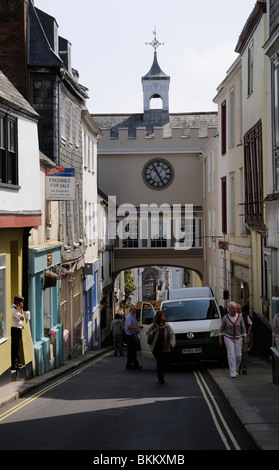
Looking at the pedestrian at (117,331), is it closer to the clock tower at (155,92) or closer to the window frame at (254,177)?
the window frame at (254,177)

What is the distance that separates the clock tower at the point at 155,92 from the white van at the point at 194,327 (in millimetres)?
33900

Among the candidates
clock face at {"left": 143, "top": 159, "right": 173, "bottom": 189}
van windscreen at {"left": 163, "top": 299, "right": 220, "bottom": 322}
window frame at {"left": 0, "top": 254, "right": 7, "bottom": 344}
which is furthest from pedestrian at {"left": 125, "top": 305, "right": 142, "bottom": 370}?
clock face at {"left": 143, "top": 159, "right": 173, "bottom": 189}

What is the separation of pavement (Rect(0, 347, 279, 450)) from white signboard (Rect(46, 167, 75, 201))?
16.2 ft

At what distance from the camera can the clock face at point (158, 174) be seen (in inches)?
1994

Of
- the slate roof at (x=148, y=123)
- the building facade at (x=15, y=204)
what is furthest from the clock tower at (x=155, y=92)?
the building facade at (x=15, y=204)

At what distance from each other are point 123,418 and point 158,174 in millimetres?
39906

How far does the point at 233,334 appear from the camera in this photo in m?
16.8

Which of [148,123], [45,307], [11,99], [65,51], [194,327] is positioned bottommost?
[194,327]

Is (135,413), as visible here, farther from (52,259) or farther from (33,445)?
(52,259)

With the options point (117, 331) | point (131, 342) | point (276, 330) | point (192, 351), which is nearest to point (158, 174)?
point (117, 331)

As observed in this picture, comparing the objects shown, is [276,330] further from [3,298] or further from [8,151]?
[8,151]

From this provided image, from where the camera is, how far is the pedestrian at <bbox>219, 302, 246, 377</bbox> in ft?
54.7

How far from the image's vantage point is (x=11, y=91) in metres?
17.3

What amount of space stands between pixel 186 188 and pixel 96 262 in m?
15.2
